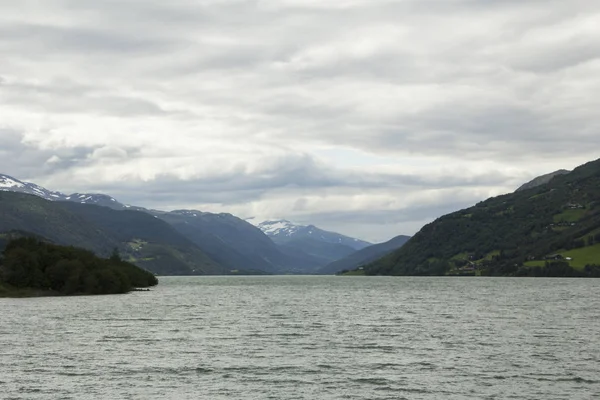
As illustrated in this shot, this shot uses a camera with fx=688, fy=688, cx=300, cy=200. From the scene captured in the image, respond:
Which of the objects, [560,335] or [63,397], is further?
[560,335]

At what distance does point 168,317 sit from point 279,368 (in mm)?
70355

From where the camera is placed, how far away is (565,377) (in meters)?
65.8

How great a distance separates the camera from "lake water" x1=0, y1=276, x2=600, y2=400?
6003 cm

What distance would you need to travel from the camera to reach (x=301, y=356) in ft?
263

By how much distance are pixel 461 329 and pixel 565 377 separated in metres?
45.3

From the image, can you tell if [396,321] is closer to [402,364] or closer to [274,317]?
[274,317]

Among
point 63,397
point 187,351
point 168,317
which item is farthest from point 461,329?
point 63,397

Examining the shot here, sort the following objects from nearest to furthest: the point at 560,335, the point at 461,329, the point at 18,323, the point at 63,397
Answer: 1. the point at 63,397
2. the point at 560,335
3. the point at 461,329
4. the point at 18,323

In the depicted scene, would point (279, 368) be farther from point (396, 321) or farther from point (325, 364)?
point (396, 321)

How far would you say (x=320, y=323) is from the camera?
123 metres

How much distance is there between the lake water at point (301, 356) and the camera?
6003 centimetres

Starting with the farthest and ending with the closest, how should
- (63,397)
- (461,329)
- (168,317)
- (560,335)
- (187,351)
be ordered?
(168,317), (461,329), (560,335), (187,351), (63,397)

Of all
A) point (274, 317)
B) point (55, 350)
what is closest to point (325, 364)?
point (55, 350)

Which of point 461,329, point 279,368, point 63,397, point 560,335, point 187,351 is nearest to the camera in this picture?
point 63,397
